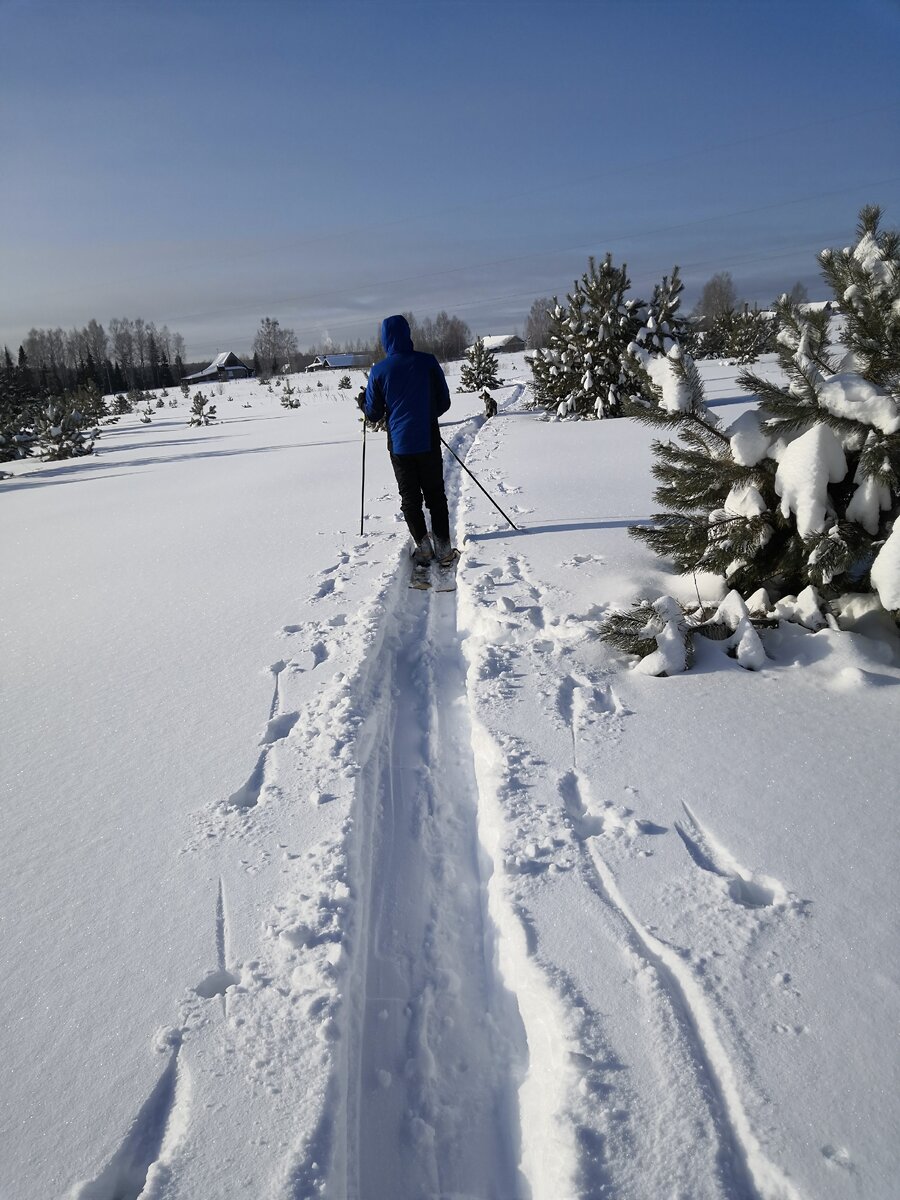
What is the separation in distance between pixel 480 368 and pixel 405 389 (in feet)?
75.9

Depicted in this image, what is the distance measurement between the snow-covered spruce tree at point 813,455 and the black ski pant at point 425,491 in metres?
2.31

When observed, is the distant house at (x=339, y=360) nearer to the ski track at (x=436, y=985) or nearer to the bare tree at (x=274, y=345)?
the bare tree at (x=274, y=345)

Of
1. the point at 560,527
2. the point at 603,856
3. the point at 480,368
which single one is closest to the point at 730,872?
the point at 603,856

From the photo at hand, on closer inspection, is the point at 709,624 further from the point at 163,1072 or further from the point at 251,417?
the point at 251,417

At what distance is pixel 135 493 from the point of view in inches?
444

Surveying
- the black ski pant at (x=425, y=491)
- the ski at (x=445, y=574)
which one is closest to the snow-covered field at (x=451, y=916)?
the ski at (x=445, y=574)

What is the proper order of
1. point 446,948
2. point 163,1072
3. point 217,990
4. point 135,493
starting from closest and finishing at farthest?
1. point 163,1072
2. point 217,990
3. point 446,948
4. point 135,493

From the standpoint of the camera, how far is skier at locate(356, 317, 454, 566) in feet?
17.7

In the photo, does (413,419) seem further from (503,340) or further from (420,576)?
(503,340)

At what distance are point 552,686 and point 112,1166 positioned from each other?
2338 millimetres

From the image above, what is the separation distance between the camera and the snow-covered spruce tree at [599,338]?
47.4ft

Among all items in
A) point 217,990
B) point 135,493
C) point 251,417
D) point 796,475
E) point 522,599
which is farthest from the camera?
point 251,417

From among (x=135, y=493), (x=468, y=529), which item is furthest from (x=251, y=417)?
(x=468, y=529)

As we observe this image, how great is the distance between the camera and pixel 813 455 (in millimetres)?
2906
